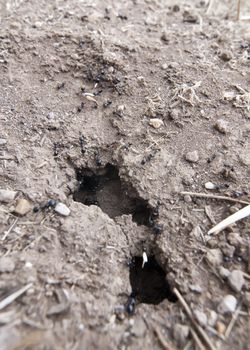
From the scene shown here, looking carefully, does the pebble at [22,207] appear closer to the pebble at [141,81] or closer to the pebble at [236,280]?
the pebble at [236,280]

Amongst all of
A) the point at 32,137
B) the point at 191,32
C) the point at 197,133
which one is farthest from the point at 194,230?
the point at 191,32

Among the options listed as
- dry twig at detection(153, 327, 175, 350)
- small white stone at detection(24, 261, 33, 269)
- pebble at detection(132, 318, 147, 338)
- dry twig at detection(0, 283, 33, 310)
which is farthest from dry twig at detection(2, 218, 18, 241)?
dry twig at detection(153, 327, 175, 350)

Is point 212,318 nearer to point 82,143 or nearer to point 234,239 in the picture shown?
point 234,239

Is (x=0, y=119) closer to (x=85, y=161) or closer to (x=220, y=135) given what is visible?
(x=85, y=161)

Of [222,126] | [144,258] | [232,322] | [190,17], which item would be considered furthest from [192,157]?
[190,17]

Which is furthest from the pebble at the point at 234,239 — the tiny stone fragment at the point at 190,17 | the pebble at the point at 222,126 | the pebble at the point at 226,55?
the tiny stone fragment at the point at 190,17
